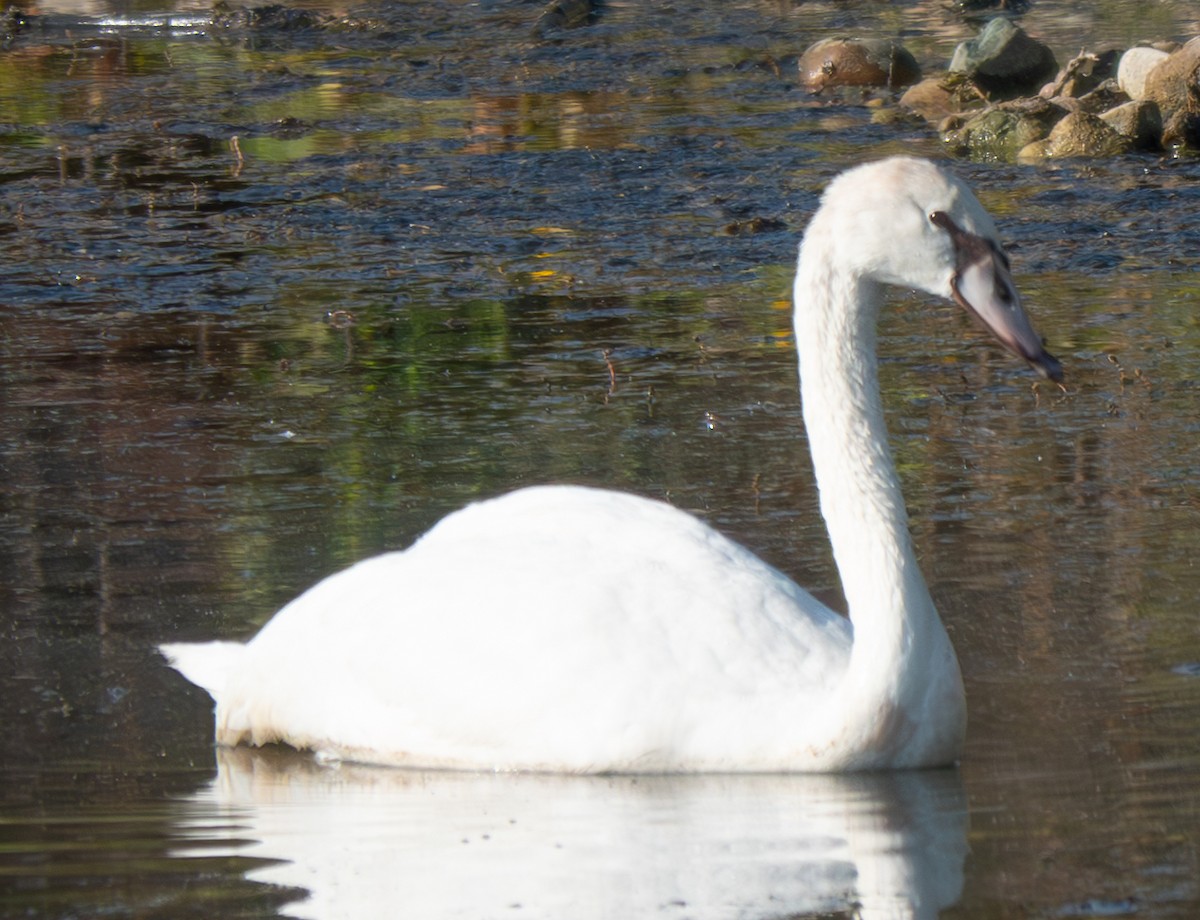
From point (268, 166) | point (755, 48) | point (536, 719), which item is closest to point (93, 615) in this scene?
point (536, 719)

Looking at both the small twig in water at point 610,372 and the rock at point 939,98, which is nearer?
the small twig in water at point 610,372

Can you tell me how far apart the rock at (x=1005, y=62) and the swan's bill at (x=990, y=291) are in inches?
415

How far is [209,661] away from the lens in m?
5.32

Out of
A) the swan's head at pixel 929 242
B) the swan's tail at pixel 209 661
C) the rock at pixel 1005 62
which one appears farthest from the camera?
the rock at pixel 1005 62

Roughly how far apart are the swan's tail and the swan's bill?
191 centimetres

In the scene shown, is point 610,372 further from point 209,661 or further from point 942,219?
point 942,219

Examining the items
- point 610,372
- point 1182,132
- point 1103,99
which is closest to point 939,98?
point 1103,99

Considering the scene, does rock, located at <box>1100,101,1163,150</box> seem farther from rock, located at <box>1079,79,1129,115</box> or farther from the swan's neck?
the swan's neck

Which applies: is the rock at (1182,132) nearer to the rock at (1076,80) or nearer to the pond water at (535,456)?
the pond water at (535,456)

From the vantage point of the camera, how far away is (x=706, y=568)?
484 cm

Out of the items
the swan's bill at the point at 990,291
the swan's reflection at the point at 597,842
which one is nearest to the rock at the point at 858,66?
the swan's bill at the point at 990,291

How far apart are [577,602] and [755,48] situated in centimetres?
1471

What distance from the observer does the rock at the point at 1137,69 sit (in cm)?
1380

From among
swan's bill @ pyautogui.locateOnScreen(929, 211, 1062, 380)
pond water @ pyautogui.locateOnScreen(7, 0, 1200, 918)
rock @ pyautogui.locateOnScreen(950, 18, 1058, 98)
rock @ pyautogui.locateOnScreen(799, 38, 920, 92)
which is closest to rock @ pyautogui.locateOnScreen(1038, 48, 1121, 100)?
rock @ pyautogui.locateOnScreen(950, 18, 1058, 98)
